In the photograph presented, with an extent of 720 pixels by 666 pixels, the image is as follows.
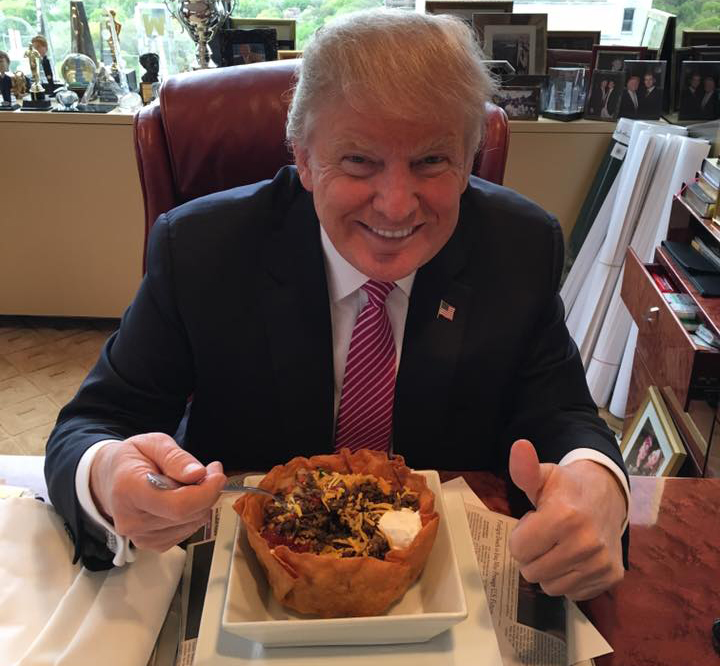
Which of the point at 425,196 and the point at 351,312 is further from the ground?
the point at 425,196

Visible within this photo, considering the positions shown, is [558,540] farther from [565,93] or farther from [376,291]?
[565,93]

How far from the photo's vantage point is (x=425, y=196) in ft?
3.23

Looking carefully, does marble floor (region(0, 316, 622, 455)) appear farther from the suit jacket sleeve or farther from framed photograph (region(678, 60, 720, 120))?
the suit jacket sleeve

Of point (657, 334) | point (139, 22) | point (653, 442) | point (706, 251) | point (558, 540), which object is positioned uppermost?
point (139, 22)

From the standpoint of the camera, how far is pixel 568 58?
2766 mm

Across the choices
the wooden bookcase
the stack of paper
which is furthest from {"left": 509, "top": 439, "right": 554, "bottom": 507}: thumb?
the stack of paper

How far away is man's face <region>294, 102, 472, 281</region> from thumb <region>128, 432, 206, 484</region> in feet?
1.25

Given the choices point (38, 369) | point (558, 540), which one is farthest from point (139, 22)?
point (558, 540)

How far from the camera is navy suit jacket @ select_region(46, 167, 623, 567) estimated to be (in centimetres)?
114

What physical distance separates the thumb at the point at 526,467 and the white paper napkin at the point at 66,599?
0.41 m

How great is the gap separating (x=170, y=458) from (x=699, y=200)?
1.83m

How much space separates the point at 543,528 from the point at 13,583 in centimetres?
59

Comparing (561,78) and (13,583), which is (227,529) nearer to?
(13,583)

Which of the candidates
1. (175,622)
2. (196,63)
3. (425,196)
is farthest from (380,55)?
(196,63)
